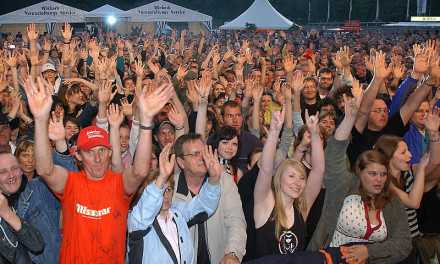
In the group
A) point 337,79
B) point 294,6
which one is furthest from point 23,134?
point 294,6

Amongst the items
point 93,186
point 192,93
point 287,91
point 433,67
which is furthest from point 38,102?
point 433,67

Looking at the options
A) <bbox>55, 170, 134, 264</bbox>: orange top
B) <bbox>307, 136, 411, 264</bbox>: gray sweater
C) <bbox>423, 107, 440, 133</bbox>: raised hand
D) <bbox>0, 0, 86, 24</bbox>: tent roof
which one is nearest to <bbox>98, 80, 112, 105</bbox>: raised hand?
<bbox>55, 170, 134, 264</bbox>: orange top

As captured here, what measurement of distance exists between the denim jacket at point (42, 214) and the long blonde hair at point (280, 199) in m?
1.60

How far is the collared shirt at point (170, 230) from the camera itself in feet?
10.2

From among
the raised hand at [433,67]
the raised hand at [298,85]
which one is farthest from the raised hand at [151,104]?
the raised hand at [433,67]

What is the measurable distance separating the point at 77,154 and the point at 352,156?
2800 millimetres

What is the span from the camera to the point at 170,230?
319 centimetres

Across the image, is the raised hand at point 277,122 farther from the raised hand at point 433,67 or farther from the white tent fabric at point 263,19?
the white tent fabric at point 263,19

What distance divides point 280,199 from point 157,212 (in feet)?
3.36

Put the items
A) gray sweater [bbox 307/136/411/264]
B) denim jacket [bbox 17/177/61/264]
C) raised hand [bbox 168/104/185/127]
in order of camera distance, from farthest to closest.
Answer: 1. raised hand [bbox 168/104/185/127]
2. gray sweater [bbox 307/136/411/264]
3. denim jacket [bbox 17/177/61/264]

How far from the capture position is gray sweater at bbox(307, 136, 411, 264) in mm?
3676

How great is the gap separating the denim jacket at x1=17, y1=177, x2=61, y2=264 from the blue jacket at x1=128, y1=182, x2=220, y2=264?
0.71 m

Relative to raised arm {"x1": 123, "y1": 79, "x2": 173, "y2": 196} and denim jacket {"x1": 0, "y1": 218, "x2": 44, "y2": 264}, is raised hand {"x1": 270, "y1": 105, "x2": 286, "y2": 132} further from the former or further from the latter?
denim jacket {"x1": 0, "y1": 218, "x2": 44, "y2": 264}

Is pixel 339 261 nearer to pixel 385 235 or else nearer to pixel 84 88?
pixel 385 235
